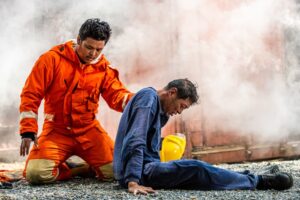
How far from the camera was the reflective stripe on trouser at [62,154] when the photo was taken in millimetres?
4637

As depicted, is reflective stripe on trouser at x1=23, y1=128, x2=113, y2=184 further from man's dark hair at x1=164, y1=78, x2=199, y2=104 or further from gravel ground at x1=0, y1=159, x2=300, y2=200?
man's dark hair at x1=164, y1=78, x2=199, y2=104

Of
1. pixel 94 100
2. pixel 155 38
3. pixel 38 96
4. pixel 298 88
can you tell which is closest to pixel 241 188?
pixel 94 100

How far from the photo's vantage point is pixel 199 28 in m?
6.95

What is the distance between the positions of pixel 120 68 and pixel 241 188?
3255 millimetres

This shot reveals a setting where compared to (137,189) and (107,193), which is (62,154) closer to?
(107,193)

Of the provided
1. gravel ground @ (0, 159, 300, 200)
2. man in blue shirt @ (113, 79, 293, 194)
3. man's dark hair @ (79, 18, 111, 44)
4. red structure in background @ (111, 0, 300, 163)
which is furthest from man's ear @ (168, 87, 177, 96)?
red structure in background @ (111, 0, 300, 163)

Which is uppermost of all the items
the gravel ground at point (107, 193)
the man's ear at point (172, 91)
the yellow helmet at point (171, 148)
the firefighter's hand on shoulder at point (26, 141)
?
the man's ear at point (172, 91)

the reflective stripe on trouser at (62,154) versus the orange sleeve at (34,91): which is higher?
the orange sleeve at (34,91)

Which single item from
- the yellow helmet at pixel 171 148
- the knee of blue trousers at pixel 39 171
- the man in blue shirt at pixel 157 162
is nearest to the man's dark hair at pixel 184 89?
the man in blue shirt at pixel 157 162

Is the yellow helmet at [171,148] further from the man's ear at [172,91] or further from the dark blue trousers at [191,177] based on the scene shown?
the man's ear at [172,91]

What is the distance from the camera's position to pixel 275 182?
411 centimetres

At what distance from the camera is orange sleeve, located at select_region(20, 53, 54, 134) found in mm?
4422

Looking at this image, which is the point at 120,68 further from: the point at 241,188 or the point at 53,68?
the point at 241,188

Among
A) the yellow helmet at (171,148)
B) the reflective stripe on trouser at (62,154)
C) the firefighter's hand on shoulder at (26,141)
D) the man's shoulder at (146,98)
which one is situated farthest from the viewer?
the yellow helmet at (171,148)
